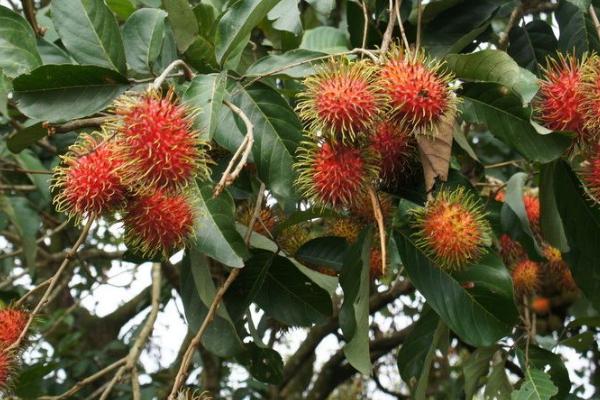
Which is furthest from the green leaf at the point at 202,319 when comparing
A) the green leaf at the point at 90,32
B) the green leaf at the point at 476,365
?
the green leaf at the point at 476,365

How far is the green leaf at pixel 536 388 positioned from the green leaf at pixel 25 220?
1.41 m

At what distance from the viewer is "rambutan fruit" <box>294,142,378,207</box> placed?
1.30 metres

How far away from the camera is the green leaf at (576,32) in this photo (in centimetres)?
170

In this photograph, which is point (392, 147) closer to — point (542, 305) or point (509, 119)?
point (509, 119)

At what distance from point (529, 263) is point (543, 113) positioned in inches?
27.7

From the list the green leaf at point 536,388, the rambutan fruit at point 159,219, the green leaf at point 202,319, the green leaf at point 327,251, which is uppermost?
the rambutan fruit at point 159,219

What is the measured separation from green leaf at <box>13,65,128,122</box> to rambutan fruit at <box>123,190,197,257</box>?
0.66 ft

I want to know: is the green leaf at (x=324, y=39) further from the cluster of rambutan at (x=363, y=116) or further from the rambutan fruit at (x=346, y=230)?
the cluster of rambutan at (x=363, y=116)

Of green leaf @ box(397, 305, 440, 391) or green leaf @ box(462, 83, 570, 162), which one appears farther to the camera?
green leaf @ box(397, 305, 440, 391)

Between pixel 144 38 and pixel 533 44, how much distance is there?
898 millimetres

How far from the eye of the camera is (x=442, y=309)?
1.49 metres

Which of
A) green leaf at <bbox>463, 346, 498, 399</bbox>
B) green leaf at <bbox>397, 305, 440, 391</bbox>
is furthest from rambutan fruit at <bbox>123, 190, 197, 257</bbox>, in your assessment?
green leaf at <bbox>463, 346, 498, 399</bbox>

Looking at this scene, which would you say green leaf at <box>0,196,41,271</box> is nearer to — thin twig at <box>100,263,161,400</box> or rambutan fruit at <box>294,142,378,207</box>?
thin twig at <box>100,263,161,400</box>

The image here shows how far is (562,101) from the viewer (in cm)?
136
